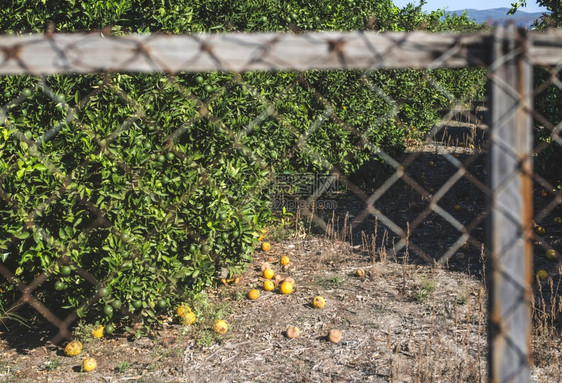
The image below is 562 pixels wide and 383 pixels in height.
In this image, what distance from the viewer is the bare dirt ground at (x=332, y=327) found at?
150 inches

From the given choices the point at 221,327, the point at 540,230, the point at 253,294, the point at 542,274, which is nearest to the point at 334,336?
the point at 221,327

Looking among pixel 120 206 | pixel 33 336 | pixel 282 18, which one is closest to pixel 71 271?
pixel 120 206

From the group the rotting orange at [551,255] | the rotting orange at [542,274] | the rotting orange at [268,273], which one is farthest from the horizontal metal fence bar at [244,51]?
the rotting orange at [551,255]

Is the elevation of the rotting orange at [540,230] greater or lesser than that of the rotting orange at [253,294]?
greater

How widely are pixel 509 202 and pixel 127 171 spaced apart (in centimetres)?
285

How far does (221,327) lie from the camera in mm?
4430

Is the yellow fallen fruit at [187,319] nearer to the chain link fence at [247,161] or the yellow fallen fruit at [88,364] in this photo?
the chain link fence at [247,161]

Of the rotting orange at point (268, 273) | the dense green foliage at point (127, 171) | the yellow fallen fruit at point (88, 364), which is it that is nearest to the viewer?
the dense green foliage at point (127, 171)

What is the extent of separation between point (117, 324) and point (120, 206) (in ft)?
4.37

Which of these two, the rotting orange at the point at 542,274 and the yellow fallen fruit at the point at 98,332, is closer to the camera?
the yellow fallen fruit at the point at 98,332

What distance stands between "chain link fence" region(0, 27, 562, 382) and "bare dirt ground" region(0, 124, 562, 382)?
215 millimetres

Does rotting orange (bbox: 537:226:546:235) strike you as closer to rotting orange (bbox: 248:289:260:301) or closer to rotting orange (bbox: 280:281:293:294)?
rotting orange (bbox: 280:281:293:294)

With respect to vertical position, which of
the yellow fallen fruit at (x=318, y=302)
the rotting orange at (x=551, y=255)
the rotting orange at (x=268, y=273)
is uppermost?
the rotting orange at (x=551, y=255)

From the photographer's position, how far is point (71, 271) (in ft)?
12.9
